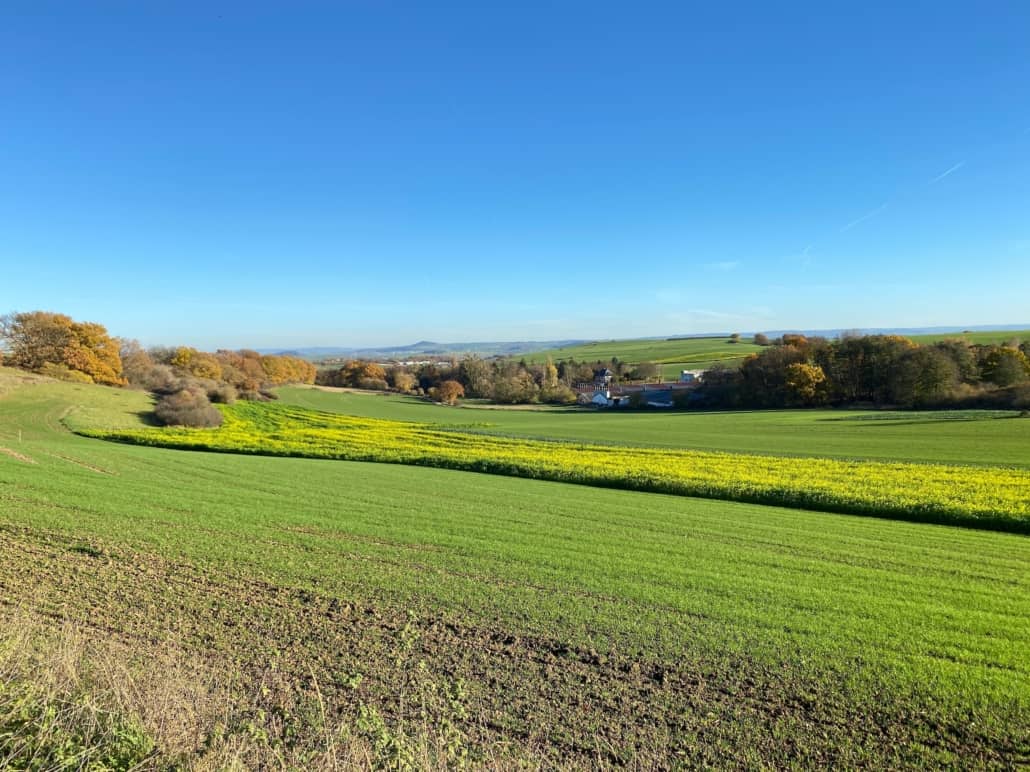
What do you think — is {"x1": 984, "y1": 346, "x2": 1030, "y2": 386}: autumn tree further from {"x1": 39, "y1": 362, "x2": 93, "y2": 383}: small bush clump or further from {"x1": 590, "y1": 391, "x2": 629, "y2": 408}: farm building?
{"x1": 39, "y1": 362, "x2": 93, "y2": 383}: small bush clump

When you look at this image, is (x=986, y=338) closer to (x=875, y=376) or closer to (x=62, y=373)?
(x=875, y=376)

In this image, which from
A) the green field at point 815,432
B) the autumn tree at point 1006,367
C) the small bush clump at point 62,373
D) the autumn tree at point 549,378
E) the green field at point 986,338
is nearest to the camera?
the green field at point 815,432

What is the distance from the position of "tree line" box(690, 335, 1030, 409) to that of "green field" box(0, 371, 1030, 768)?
162 ft

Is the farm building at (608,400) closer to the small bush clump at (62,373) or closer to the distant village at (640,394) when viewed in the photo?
the distant village at (640,394)

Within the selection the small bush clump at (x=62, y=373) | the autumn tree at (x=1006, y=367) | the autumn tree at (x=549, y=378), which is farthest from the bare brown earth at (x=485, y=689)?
the autumn tree at (x=549, y=378)

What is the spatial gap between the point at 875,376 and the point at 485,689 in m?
69.6

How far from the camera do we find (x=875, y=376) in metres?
61.6

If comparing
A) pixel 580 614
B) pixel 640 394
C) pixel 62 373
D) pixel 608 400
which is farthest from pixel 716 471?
pixel 62 373

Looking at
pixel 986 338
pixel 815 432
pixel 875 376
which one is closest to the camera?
pixel 815 432

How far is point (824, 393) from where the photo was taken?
63.3m

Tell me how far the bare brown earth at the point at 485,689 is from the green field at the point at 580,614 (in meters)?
0.03

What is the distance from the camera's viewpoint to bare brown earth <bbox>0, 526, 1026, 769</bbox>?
17.1ft

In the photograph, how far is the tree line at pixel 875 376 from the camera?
53.0 meters

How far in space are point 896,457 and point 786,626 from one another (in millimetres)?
26918
